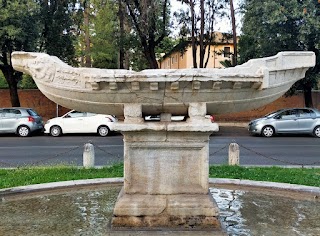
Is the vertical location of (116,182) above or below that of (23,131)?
below

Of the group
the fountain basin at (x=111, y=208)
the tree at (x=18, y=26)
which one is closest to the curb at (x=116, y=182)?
the fountain basin at (x=111, y=208)

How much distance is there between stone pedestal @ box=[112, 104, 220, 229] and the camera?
5.11 meters

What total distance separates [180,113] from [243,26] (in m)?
21.9

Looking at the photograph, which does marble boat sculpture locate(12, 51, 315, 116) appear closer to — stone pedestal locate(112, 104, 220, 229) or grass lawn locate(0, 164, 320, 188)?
stone pedestal locate(112, 104, 220, 229)

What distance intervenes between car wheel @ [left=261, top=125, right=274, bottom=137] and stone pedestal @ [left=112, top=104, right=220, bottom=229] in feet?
53.6

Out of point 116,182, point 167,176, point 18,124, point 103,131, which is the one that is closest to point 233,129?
point 103,131

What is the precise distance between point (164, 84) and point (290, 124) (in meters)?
17.1

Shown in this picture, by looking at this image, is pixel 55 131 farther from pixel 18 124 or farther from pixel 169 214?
pixel 169 214

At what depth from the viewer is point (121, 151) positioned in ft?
49.1

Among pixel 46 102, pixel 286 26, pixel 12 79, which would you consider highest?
pixel 286 26

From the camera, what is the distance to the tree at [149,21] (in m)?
24.4

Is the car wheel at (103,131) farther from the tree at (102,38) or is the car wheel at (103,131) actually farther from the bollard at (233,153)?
the tree at (102,38)

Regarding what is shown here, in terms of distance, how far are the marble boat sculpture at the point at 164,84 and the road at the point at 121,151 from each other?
6699 millimetres

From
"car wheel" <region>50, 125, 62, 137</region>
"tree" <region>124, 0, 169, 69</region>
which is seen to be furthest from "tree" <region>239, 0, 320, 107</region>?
"car wheel" <region>50, 125, 62, 137</region>
